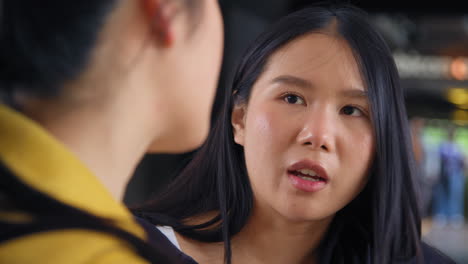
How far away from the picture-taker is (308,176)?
0.79 meters

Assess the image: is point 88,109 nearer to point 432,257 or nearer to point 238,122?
point 238,122

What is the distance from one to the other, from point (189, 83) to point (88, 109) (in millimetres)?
92

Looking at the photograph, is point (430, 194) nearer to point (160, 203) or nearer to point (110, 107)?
point (160, 203)

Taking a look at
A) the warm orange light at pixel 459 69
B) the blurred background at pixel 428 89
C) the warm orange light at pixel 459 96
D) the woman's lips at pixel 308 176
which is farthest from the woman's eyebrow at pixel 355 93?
the warm orange light at pixel 459 96

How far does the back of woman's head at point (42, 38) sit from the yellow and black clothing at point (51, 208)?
0.03 meters

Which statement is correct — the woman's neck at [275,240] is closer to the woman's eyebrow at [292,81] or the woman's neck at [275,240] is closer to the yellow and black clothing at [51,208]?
the woman's eyebrow at [292,81]

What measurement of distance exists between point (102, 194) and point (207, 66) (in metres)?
0.15

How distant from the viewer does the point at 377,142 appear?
0.84 meters

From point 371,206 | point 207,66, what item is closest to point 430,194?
point 371,206

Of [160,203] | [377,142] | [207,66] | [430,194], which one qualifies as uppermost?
[207,66]

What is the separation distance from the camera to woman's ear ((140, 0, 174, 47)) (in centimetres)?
47

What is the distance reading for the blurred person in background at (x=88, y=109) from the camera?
0.41 m

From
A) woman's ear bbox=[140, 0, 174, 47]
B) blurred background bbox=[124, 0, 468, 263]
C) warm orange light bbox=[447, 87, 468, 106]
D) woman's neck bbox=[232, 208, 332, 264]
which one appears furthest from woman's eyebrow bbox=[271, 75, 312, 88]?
warm orange light bbox=[447, 87, 468, 106]

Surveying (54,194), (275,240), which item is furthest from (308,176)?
(54,194)
